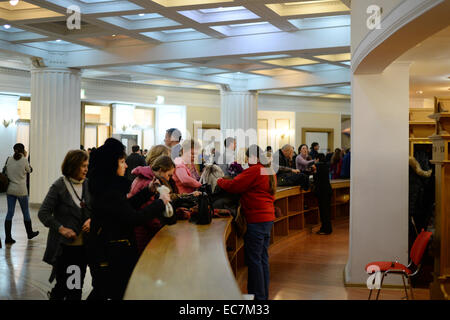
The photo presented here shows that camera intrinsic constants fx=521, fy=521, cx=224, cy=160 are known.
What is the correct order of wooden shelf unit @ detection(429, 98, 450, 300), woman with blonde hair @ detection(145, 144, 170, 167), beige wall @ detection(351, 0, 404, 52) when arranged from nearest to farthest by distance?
beige wall @ detection(351, 0, 404, 52)
woman with blonde hair @ detection(145, 144, 170, 167)
wooden shelf unit @ detection(429, 98, 450, 300)

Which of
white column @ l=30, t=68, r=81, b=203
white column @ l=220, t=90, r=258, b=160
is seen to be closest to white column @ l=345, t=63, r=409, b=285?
white column @ l=30, t=68, r=81, b=203

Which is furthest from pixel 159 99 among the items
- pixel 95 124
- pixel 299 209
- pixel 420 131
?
pixel 420 131

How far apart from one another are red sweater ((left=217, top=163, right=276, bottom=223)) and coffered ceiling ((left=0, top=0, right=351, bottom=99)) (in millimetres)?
3118

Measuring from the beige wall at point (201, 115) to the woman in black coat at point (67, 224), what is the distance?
1468 centimetres

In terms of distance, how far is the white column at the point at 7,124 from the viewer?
15547 mm

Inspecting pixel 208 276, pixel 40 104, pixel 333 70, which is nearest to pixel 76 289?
pixel 208 276

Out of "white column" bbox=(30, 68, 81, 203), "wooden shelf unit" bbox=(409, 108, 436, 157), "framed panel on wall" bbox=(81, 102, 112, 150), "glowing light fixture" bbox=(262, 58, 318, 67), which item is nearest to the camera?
"wooden shelf unit" bbox=(409, 108, 436, 157)

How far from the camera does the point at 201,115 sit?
19.0 meters

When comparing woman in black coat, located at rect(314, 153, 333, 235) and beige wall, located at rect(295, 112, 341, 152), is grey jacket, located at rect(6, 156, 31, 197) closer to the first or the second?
woman in black coat, located at rect(314, 153, 333, 235)

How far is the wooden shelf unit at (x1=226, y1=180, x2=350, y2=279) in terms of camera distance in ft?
30.1

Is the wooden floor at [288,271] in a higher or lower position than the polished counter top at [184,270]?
lower

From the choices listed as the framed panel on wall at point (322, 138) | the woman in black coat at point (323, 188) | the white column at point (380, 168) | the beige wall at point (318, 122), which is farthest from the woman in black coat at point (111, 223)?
the framed panel on wall at point (322, 138)

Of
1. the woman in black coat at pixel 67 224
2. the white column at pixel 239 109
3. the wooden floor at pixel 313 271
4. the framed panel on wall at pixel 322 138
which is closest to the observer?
the woman in black coat at pixel 67 224

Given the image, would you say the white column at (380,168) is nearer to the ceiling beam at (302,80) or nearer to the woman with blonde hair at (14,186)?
the woman with blonde hair at (14,186)
